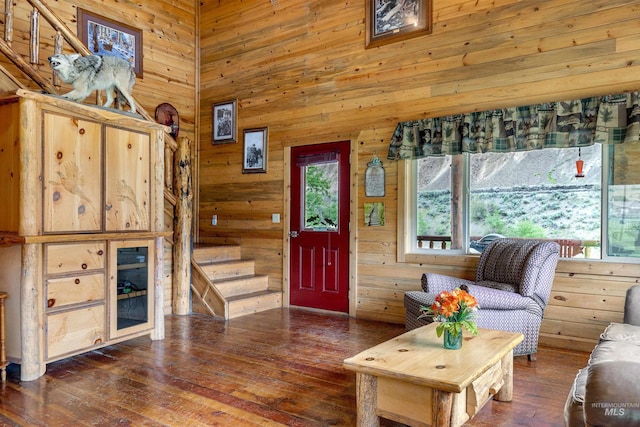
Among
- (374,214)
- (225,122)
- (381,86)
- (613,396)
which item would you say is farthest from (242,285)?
(613,396)

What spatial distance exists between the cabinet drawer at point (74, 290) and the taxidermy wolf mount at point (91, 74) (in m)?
1.41

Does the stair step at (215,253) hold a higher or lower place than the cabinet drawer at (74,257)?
lower

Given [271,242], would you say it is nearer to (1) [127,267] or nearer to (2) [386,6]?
(1) [127,267]

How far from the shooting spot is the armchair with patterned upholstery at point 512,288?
353 centimetres

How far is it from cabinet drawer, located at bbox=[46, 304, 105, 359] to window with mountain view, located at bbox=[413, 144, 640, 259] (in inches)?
124

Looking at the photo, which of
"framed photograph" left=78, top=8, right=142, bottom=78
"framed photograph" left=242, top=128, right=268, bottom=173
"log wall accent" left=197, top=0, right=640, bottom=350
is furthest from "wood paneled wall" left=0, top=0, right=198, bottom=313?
"framed photograph" left=242, top=128, right=268, bottom=173

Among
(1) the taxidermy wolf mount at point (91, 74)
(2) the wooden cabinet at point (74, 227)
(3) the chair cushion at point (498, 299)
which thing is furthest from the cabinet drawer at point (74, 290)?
(3) the chair cushion at point (498, 299)

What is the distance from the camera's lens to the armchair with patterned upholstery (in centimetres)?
353

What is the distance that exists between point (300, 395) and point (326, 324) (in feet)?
6.51

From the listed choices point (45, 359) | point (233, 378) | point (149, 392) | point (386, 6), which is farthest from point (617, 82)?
point (45, 359)

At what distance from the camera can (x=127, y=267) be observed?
3844 millimetres

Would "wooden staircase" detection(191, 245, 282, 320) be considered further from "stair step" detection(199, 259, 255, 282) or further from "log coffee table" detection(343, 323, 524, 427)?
"log coffee table" detection(343, 323, 524, 427)

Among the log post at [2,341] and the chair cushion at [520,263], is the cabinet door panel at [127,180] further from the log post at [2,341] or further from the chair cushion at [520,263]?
the chair cushion at [520,263]

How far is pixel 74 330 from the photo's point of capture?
338 centimetres
